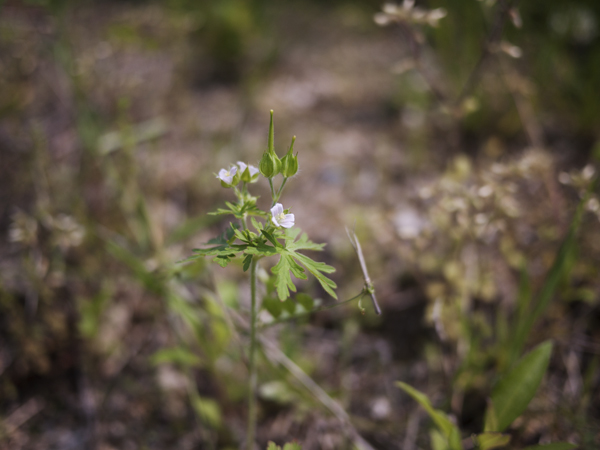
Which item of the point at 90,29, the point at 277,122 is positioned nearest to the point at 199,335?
the point at 277,122

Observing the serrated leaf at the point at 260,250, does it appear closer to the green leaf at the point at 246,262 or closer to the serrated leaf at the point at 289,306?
the green leaf at the point at 246,262

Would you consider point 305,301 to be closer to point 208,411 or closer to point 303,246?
point 303,246

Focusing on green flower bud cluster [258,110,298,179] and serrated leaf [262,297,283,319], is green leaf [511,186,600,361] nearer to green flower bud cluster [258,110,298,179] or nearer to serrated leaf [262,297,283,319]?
serrated leaf [262,297,283,319]

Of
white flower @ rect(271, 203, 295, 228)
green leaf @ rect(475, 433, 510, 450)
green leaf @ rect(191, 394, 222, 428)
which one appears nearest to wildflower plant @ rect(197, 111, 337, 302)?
white flower @ rect(271, 203, 295, 228)

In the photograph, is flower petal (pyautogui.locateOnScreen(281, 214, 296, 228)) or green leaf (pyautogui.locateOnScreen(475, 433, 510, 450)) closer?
flower petal (pyautogui.locateOnScreen(281, 214, 296, 228))

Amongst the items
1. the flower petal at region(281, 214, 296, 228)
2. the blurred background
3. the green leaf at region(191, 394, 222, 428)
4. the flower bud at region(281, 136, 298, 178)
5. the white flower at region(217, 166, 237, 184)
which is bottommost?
the green leaf at region(191, 394, 222, 428)

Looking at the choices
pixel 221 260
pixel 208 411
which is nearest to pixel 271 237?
pixel 221 260
